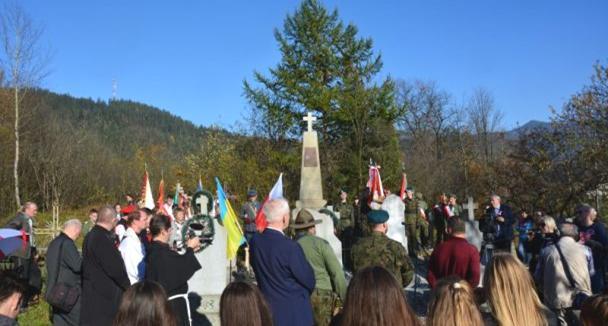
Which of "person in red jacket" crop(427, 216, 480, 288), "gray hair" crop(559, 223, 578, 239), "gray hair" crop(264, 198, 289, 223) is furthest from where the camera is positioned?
"gray hair" crop(559, 223, 578, 239)

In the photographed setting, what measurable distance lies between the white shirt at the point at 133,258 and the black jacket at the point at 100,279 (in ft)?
1.88

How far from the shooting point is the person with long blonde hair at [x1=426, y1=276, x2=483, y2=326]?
3059 millimetres

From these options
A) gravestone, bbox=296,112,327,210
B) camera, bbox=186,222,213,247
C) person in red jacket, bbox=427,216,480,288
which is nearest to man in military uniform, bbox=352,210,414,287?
person in red jacket, bbox=427,216,480,288

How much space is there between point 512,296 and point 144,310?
2357 mm

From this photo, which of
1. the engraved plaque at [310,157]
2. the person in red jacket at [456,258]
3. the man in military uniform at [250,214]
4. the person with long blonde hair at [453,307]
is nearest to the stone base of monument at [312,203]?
the engraved plaque at [310,157]

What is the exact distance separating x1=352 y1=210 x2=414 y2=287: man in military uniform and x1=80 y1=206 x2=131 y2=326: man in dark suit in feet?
8.19

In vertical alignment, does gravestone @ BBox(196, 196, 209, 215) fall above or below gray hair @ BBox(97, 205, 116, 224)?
above

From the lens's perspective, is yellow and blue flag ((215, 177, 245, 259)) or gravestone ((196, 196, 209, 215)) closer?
yellow and blue flag ((215, 177, 245, 259))

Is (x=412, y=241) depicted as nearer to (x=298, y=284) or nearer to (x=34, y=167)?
(x=298, y=284)

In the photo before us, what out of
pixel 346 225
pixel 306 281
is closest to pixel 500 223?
pixel 346 225

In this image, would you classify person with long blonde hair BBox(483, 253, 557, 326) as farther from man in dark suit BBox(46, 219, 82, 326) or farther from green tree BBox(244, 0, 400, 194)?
green tree BBox(244, 0, 400, 194)

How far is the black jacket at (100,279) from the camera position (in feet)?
17.9

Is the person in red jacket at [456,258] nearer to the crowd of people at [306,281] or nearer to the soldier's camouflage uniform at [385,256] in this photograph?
the crowd of people at [306,281]

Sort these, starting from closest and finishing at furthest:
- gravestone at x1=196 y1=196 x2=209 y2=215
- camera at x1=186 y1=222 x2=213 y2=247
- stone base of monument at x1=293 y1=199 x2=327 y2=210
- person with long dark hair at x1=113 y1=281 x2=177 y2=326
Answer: person with long dark hair at x1=113 y1=281 x2=177 y2=326 < camera at x1=186 y1=222 x2=213 y2=247 < gravestone at x1=196 y1=196 x2=209 y2=215 < stone base of monument at x1=293 y1=199 x2=327 y2=210
